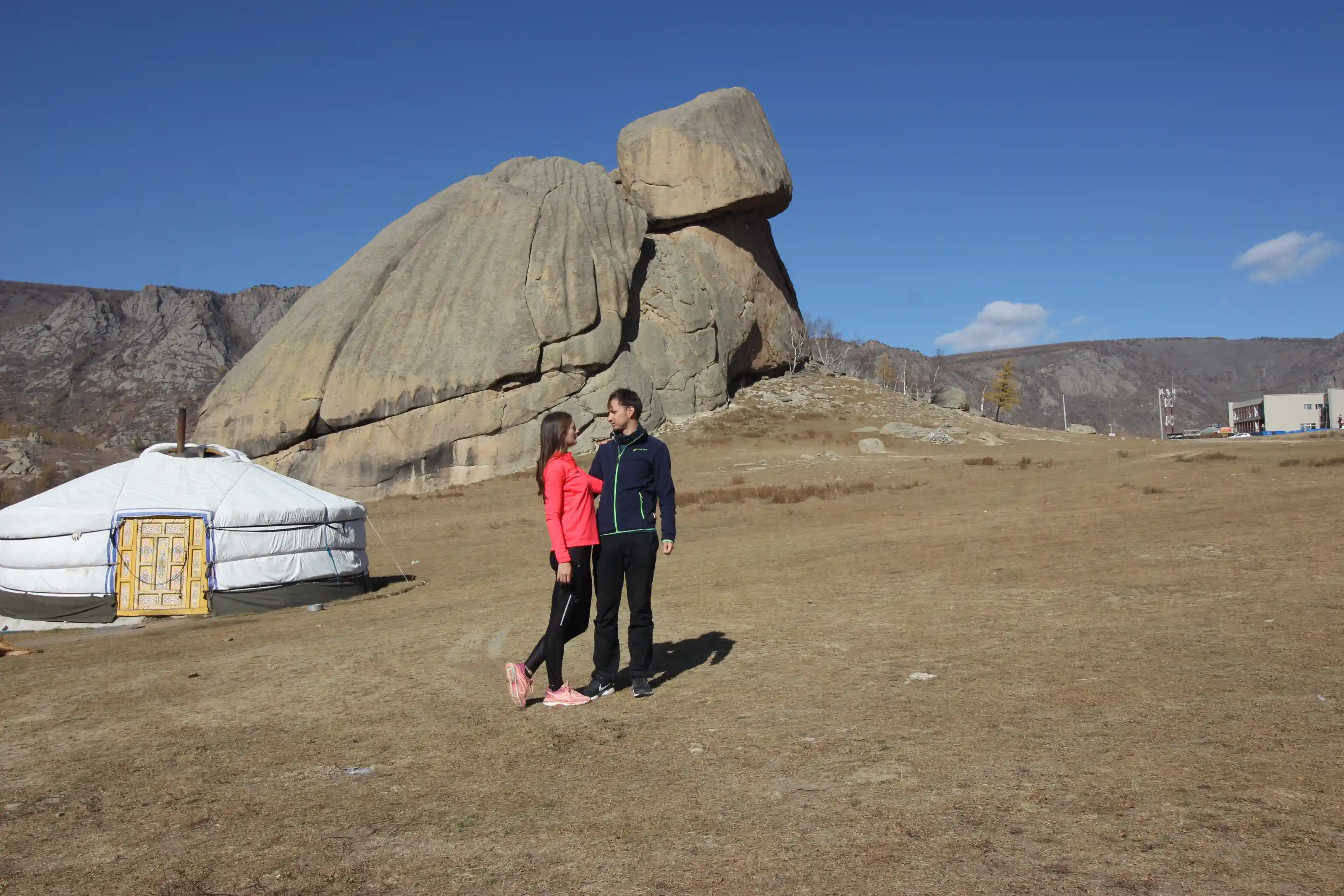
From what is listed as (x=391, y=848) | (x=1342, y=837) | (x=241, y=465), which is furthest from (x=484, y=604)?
(x=1342, y=837)

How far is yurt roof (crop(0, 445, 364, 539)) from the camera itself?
1208 centimetres

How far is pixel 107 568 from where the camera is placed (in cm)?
1201

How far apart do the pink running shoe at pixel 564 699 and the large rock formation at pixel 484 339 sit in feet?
87.6

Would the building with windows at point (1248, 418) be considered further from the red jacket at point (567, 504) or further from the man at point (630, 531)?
the red jacket at point (567, 504)

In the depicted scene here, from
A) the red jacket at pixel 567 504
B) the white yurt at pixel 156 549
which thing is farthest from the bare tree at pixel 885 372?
the red jacket at pixel 567 504

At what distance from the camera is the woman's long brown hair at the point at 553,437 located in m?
5.59

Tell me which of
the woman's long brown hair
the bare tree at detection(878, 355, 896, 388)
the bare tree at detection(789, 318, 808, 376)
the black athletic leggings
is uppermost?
the bare tree at detection(878, 355, 896, 388)

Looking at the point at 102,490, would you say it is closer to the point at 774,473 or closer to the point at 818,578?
the point at 818,578

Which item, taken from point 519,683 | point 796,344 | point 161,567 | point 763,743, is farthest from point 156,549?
point 796,344

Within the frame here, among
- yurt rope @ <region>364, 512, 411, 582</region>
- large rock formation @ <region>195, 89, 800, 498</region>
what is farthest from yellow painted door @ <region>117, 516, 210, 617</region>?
large rock formation @ <region>195, 89, 800, 498</region>

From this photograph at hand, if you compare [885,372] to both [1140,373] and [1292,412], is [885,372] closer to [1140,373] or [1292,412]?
[1292,412]

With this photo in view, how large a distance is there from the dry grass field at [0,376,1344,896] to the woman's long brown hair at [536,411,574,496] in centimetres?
151

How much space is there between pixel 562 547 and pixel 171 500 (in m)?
9.16

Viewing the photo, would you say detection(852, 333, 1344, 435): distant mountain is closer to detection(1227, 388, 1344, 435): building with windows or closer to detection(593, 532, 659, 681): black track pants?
detection(1227, 388, 1344, 435): building with windows
